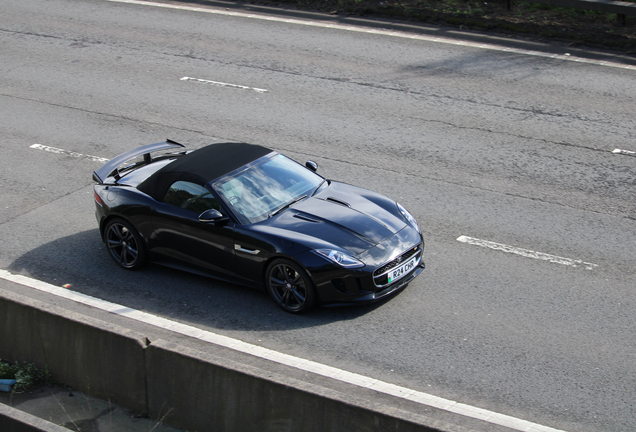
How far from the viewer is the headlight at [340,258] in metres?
6.93

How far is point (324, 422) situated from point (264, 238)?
2650 millimetres

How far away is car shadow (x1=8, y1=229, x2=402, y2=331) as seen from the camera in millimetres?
7219

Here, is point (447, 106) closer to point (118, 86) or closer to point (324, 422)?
point (118, 86)

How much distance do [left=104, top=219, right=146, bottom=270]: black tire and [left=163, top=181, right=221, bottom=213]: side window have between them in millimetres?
657

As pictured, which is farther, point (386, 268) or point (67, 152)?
point (67, 152)

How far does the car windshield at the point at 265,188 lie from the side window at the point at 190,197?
14 centimetres

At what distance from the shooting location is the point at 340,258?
696cm

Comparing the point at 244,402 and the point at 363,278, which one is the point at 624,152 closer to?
the point at 363,278

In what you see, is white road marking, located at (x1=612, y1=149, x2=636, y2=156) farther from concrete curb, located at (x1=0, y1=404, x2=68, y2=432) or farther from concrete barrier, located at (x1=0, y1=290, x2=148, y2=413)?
concrete curb, located at (x1=0, y1=404, x2=68, y2=432)

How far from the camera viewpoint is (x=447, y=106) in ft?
41.9

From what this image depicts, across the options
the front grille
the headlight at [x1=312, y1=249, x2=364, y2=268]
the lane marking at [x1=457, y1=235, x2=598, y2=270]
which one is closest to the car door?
the headlight at [x1=312, y1=249, x2=364, y2=268]

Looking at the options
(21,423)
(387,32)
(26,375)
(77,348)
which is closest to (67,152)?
(26,375)

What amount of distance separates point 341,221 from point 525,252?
7.74 feet

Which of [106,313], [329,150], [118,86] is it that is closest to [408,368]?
[106,313]
